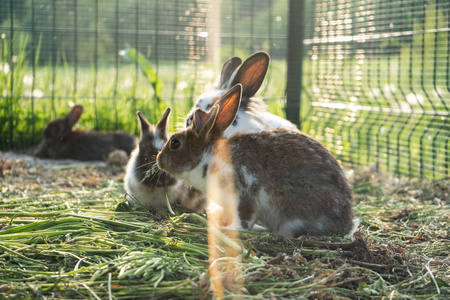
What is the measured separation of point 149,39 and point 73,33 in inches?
37.8

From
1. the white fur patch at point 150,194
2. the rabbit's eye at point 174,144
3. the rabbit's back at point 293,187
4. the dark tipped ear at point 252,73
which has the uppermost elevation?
the dark tipped ear at point 252,73

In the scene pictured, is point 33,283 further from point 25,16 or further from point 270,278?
point 25,16

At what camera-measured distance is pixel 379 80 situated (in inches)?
246

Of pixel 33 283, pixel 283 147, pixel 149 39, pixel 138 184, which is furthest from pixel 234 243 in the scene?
pixel 149 39

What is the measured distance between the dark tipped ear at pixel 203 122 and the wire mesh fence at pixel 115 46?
3.49 meters

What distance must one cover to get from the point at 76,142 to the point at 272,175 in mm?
4110

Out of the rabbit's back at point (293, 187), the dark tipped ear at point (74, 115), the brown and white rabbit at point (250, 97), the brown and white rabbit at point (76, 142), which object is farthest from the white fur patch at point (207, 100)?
the dark tipped ear at point (74, 115)

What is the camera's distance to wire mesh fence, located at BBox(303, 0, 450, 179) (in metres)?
5.71

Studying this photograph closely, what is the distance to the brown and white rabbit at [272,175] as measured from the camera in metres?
3.33

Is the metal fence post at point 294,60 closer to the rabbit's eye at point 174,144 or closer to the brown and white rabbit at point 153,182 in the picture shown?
the brown and white rabbit at point 153,182

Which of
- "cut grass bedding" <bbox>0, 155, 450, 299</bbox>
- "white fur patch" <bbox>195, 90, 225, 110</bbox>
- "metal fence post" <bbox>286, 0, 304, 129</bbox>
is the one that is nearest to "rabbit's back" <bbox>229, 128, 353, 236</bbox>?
"cut grass bedding" <bbox>0, 155, 450, 299</bbox>

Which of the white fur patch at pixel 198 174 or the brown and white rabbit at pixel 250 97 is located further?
the brown and white rabbit at pixel 250 97

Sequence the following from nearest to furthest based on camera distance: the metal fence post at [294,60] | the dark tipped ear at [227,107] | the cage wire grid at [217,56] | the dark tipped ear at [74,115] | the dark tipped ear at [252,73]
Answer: the dark tipped ear at [227,107], the dark tipped ear at [252,73], the cage wire grid at [217,56], the metal fence post at [294,60], the dark tipped ear at [74,115]

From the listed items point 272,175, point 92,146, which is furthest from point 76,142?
point 272,175
